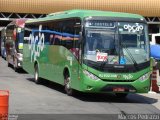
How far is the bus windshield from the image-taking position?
15.6 meters

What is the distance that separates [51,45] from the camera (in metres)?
19.4

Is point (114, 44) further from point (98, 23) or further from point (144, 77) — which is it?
point (144, 77)

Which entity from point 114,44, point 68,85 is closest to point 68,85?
point 68,85

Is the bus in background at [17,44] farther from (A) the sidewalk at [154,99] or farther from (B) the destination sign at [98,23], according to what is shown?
(B) the destination sign at [98,23]

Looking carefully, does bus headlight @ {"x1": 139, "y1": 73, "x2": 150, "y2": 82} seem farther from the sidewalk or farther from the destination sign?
the destination sign

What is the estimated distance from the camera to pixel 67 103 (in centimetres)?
1504

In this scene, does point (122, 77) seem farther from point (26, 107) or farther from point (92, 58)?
point (26, 107)

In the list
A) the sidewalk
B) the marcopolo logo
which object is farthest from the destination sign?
the sidewalk

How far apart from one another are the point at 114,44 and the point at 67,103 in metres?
2.28

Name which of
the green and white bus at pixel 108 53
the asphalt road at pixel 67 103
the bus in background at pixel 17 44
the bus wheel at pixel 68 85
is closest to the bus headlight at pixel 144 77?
the green and white bus at pixel 108 53

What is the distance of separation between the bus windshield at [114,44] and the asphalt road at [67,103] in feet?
4.37

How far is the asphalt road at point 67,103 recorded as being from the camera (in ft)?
44.4

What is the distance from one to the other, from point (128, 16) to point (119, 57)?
140 centimetres

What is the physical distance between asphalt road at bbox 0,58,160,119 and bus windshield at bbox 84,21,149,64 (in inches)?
52.5
